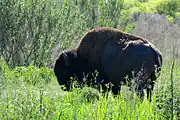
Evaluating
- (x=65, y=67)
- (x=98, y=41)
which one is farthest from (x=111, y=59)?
(x=65, y=67)

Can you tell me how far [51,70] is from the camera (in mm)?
13094

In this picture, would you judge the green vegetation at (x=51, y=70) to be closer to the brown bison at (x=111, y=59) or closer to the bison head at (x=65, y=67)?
the bison head at (x=65, y=67)

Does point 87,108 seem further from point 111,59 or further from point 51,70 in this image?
point 51,70

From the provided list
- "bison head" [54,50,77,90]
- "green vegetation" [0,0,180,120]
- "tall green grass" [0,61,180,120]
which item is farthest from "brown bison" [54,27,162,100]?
"tall green grass" [0,61,180,120]

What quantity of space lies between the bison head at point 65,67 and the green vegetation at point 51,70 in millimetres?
284

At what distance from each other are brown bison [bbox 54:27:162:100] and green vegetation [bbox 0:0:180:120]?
487 millimetres

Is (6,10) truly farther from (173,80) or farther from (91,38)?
(173,80)

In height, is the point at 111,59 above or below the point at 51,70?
above

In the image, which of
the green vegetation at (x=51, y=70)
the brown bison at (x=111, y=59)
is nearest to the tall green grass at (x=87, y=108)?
the green vegetation at (x=51, y=70)

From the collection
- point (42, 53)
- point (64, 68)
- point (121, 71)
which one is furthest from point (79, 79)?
point (42, 53)

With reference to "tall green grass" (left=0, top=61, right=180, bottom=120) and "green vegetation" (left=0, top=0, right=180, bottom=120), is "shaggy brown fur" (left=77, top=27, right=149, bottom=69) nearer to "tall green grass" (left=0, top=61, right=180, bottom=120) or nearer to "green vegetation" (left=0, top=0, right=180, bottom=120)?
"green vegetation" (left=0, top=0, right=180, bottom=120)

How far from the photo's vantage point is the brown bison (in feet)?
32.8

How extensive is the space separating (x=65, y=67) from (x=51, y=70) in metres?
2.07

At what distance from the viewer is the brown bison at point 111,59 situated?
9992 mm
